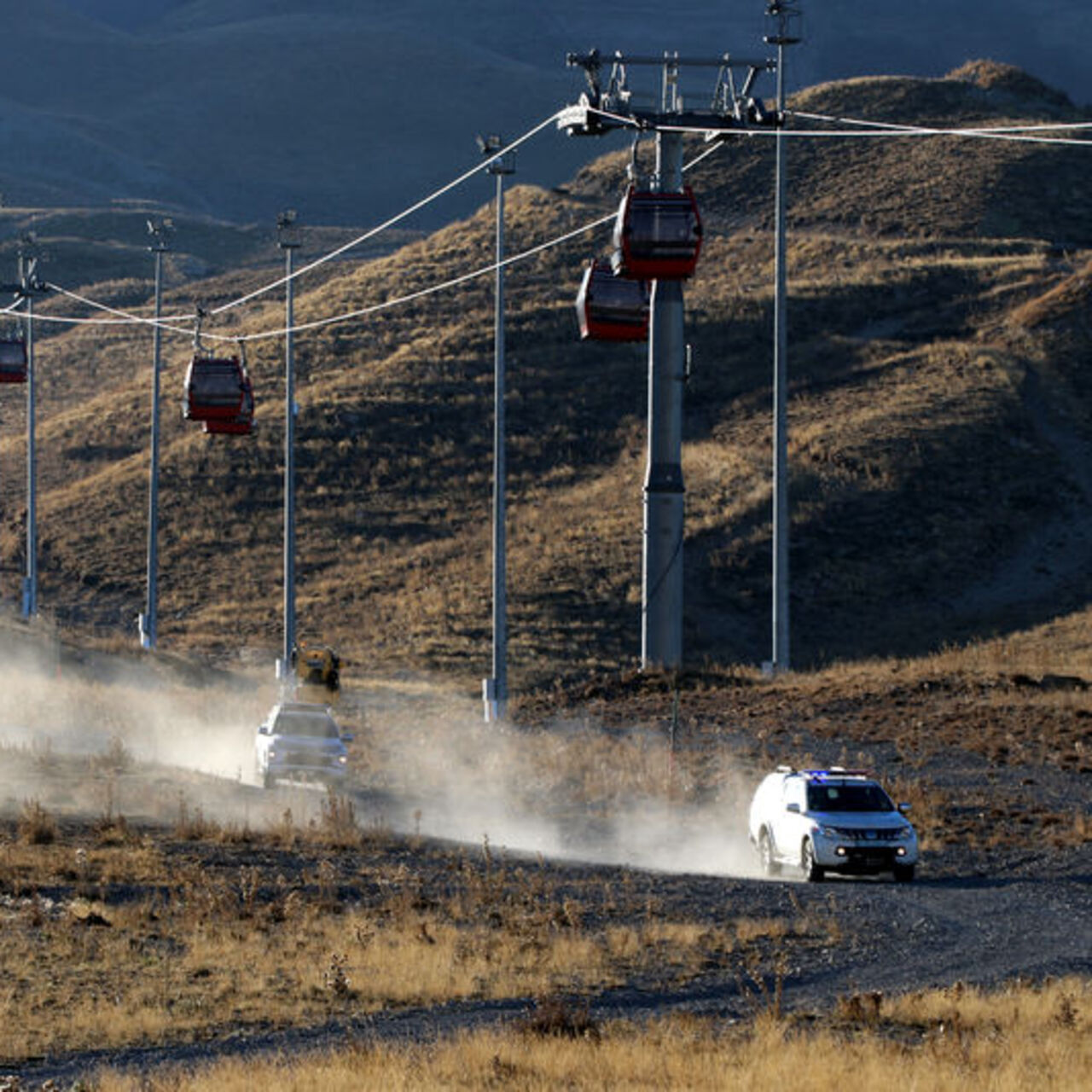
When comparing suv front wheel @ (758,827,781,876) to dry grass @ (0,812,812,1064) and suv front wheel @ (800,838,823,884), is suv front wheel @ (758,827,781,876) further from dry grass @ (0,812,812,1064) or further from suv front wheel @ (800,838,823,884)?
dry grass @ (0,812,812,1064)

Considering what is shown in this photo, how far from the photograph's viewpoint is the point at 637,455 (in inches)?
3159

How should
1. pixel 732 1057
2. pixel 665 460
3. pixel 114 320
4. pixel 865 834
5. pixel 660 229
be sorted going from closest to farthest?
pixel 732 1057 → pixel 865 834 → pixel 660 229 → pixel 665 460 → pixel 114 320

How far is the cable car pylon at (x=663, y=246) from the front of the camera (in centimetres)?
3425

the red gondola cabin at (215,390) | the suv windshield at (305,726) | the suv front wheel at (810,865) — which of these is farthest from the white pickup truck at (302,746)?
the suv front wheel at (810,865)

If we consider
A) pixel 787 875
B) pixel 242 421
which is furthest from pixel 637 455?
pixel 787 875

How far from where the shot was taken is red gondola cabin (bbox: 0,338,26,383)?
63.7m

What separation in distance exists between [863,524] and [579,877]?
45865mm

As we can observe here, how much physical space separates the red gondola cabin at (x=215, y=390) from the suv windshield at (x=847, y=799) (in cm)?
2467

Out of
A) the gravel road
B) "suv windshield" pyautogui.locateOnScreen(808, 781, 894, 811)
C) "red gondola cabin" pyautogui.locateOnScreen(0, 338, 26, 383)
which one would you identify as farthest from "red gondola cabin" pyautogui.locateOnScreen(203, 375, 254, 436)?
"suv windshield" pyautogui.locateOnScreen(808, 781, 894, 811)

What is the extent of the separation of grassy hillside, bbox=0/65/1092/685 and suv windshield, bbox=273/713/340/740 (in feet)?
68.5

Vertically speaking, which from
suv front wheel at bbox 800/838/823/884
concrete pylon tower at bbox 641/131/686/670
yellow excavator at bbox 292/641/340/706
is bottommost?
suv front wheel at bbox 800/838/823/884

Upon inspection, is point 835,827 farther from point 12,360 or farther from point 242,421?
point 12,360

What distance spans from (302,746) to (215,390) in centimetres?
1347

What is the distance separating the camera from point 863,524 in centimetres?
7075
